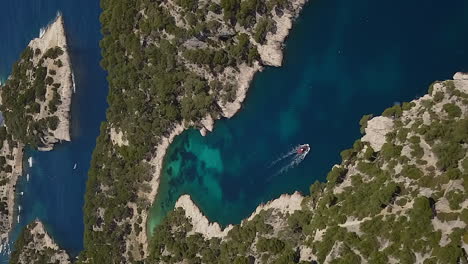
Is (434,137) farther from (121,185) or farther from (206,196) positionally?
(121,185)

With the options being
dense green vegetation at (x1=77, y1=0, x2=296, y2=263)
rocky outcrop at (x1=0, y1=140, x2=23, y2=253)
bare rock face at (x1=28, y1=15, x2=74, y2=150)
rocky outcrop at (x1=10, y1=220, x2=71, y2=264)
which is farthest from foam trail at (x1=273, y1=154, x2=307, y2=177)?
rocky outcrop at (x1=0, y1=140, x2=23, y2=253)

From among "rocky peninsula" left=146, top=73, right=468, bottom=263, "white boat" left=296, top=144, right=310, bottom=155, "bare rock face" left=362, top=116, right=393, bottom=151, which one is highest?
"white boat" left=296, top=144, right=310, bottom=155

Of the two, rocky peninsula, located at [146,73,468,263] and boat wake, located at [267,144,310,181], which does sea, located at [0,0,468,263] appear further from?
rocky peninsula, located at [146,73,468,263]

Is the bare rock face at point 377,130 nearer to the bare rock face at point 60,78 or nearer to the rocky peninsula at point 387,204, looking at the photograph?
the rocky peninsula at point 387,204

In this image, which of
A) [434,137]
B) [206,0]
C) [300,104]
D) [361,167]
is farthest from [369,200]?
[206,0]

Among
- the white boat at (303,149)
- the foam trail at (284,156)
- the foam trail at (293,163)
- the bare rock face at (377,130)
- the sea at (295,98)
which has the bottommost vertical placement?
the bare rock face at (377,130)

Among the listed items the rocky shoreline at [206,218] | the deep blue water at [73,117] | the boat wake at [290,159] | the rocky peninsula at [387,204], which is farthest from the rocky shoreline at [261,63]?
the deep blue water at [73,117]
